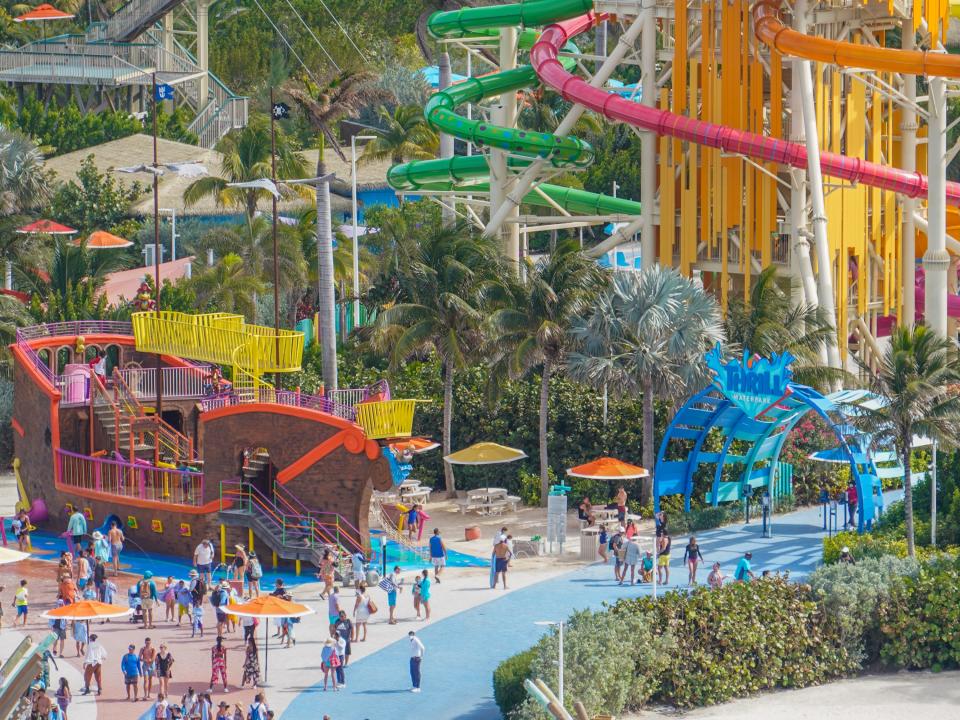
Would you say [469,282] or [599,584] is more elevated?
[469,282]

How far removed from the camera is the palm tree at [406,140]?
69.6m

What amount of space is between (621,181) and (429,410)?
2944cm

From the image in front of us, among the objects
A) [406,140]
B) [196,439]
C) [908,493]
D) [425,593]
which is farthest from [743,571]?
[406,140]

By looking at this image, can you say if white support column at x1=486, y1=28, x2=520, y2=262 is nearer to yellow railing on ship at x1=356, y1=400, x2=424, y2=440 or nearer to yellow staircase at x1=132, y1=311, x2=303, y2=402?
yellow staircase at x1=132, y1=311, x2=303, y2=402

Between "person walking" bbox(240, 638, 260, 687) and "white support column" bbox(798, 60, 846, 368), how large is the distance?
63.1ft

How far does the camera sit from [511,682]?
32500 millimetres

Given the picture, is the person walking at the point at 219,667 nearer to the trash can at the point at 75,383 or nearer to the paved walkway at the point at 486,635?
the paved walkway at the point at 486,635

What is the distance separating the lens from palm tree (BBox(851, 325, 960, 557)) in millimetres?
38781

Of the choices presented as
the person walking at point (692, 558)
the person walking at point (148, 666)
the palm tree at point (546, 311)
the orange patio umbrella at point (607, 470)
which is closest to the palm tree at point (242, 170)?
the palm tree at point (546, 311)

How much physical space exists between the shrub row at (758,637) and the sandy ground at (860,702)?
0.32m

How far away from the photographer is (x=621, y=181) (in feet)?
258

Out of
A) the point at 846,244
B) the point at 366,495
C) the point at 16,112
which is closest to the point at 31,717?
the point at 366,495

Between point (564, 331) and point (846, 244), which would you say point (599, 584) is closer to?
point (564, 331)

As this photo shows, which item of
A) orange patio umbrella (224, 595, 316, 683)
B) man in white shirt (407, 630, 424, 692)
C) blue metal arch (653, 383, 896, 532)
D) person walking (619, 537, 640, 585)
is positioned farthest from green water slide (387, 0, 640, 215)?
man in white shirt (407, 630, 424, 692)
